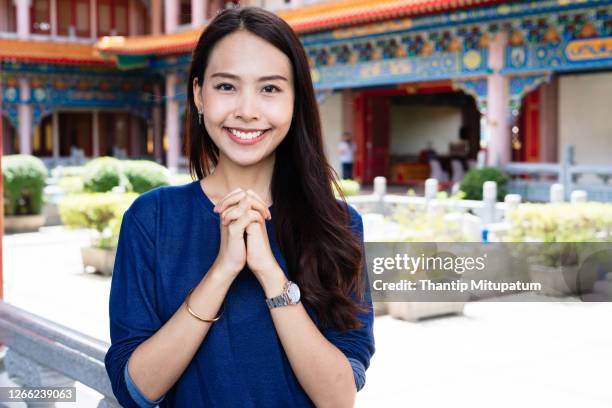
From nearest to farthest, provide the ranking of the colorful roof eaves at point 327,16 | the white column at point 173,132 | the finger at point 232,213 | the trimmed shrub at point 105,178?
the finger at point 232,213
the colorful roof eaves at point 327,16
the trimmed shrub at point 105,178
the white column at point 173,132

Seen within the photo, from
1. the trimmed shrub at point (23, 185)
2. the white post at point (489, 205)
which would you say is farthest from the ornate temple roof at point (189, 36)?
the trimmed shrub at point (23, 185)

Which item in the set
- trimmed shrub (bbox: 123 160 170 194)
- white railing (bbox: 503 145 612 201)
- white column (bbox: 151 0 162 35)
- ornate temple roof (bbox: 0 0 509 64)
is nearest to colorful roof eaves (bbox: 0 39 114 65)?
ornate temple roof (bbox: 0 0 509 64)

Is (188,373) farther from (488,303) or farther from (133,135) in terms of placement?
(133,135)

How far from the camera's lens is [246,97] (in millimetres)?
1609

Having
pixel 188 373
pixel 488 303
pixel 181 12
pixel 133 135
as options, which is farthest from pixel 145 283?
pixel 133 135

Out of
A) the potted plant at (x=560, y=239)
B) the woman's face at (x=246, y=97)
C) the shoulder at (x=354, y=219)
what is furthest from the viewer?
the potted plant at (x=560, y=239)

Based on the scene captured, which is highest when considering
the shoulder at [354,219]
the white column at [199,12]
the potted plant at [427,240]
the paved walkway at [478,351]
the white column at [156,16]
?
the white column at [156,16]

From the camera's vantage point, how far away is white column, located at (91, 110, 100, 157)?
24.8 meters

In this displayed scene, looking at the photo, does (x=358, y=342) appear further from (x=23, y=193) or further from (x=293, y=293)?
(x=23, y=193)

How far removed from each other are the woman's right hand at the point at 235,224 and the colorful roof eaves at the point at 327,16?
991cm

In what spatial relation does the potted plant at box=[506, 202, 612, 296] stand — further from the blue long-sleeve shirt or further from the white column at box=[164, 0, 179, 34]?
the white column at box=[164, 0, 179, 34]

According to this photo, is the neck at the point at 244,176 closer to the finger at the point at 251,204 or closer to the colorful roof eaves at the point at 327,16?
the finger at the point at 251,204

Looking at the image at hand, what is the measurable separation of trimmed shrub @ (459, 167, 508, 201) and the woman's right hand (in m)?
12.2

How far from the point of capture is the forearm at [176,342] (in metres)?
1.50
